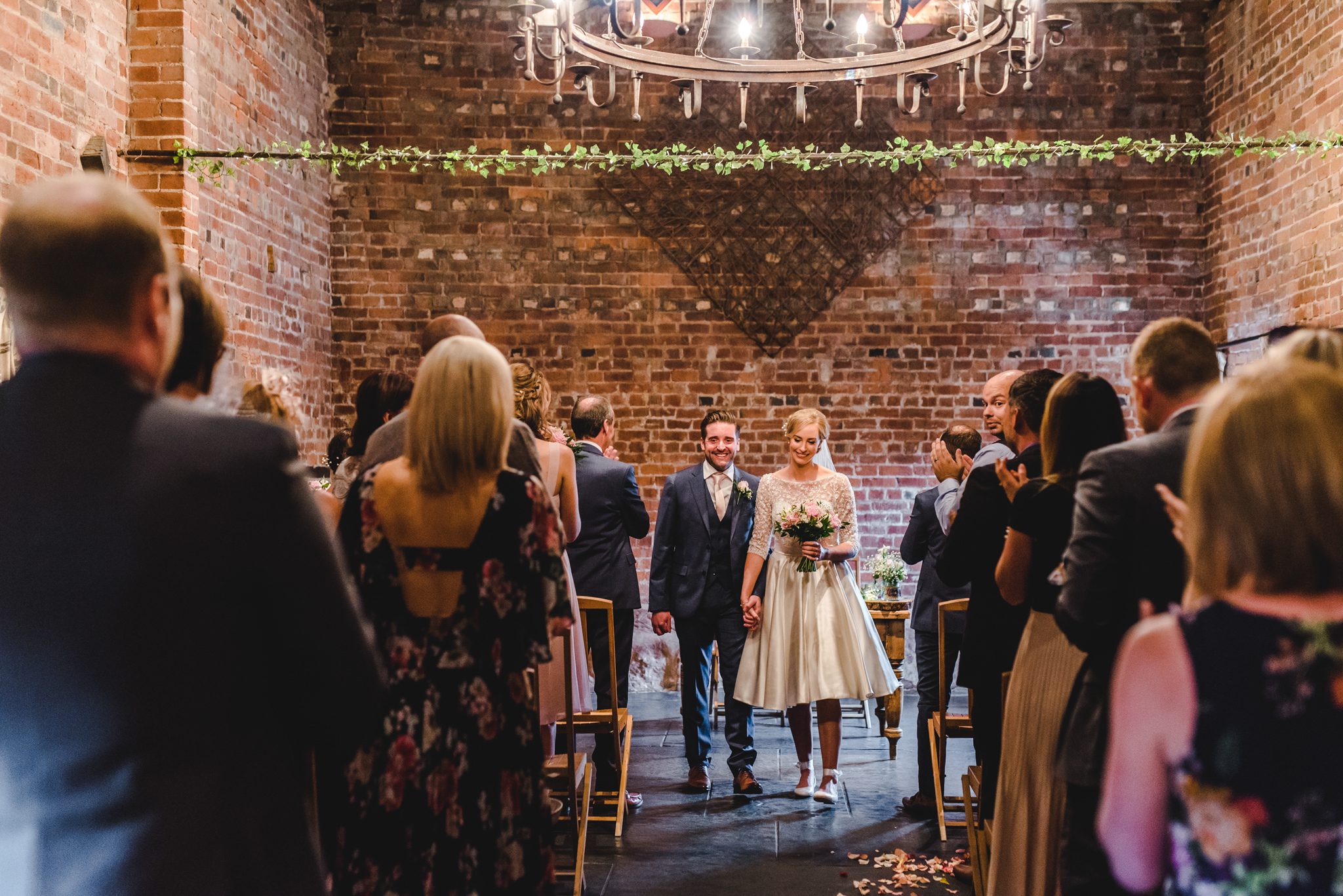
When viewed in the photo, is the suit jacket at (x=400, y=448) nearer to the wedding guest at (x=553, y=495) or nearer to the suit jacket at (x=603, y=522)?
the wedding guest at (x=553, y=495)

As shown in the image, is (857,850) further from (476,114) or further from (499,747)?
(476,114)

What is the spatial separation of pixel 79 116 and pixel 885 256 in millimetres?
4960

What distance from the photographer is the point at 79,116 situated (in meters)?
4.42

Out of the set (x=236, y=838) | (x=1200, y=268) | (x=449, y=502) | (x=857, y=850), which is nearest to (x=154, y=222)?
(x=236, y=838)

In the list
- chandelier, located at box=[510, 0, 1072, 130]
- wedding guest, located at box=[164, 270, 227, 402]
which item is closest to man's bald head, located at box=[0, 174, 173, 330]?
wedding guest, located at box=[164, 270, 227, 402]

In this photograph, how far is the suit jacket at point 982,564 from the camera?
321 centimetres

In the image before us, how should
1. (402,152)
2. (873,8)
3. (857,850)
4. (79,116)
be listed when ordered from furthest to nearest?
(873,8) → (402,152) → (79,116) → (857,850)

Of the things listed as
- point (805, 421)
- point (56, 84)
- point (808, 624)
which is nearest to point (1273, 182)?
point (805, 421)

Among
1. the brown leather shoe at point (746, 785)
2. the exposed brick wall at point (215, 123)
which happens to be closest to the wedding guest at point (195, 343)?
the exposed brick wall at point (215, 123)

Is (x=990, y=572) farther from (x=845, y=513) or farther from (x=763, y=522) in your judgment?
(x=763, y=522)

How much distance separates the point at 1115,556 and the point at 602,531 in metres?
2.99

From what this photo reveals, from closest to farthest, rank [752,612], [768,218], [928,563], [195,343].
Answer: [195,343] → [752,612] → [928,563] → [768,218]

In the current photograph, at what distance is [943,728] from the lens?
4043mm

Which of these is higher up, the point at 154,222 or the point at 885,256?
the point at 885,256
